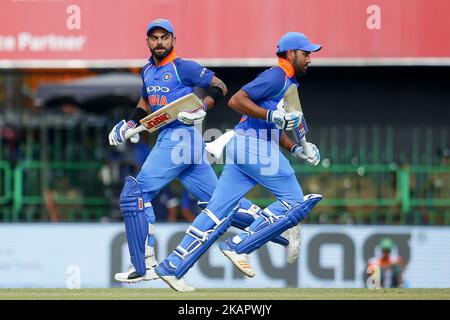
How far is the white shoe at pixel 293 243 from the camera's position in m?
11.9

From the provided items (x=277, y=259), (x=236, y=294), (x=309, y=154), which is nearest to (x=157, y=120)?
(x=309, y=154)

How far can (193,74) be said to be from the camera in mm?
11578

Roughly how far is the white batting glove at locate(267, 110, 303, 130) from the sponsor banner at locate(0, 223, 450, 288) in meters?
5.61

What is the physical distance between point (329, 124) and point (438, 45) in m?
2.25

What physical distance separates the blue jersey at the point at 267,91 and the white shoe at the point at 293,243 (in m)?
0.88

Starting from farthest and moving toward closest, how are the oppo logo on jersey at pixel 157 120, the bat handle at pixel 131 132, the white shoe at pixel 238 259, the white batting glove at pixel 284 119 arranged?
1. the bat handle at pixel 131 132
2. the white shoe at pixel 238 259
3. the oppo logo on jersey at pixel 157 120
4. the white batting glove at pixel 284 119

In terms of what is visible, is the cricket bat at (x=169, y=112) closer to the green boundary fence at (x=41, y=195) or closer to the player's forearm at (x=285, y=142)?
the player's forearm at (x=285, y=142)

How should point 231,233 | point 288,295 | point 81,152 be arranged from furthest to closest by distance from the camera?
point 81,152
point 231,233
point 288,295

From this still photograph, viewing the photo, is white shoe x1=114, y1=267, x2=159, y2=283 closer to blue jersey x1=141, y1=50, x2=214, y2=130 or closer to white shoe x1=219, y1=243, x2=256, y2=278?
white shoe x1=219, y1=243, x2=256, y2=278

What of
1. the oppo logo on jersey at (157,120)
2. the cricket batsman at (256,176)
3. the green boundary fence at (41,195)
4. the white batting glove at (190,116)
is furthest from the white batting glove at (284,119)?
the green boundary fence at (41,195)

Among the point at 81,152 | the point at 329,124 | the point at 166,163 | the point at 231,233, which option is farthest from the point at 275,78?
the point at 329,124

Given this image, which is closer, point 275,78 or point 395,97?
point 275,78

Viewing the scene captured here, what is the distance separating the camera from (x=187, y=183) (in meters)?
11.9

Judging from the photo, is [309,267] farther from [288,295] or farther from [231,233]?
[288,295]
